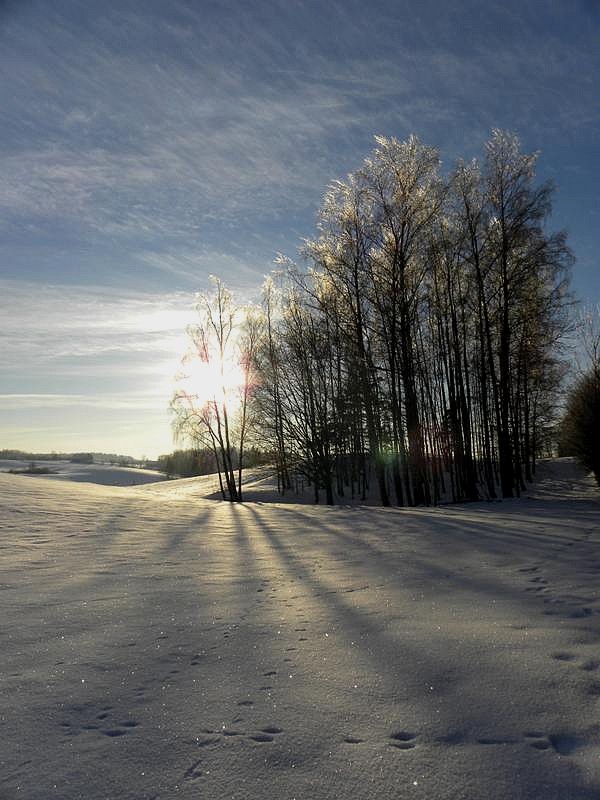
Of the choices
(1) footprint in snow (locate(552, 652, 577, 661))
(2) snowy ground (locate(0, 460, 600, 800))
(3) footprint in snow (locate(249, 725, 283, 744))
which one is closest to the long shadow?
(2) snowy ground (locate(0, 460, 600, 800))

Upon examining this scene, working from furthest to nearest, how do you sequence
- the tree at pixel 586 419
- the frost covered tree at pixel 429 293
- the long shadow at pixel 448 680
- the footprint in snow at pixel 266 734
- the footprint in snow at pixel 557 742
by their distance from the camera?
the tree at pixel 586 419
the frost covered tree at pixel 429 293
the footprint in snow at pixel 266 734
the footprint in snow at pixel 557 742
the long shadow at pixel 448 680

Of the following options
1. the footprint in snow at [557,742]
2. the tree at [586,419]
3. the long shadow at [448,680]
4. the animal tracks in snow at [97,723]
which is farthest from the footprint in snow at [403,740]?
the tree at [586,419]

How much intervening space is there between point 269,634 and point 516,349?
53.8 ft

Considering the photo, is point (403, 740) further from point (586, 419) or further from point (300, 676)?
point (586, 419)

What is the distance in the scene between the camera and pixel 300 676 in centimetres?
302

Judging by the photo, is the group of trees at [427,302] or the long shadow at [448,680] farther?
the group of trees at [427,302]

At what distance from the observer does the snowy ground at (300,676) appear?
6.87ft

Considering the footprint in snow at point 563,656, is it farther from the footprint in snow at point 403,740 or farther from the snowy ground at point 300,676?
the footprint in snow at point 403,740

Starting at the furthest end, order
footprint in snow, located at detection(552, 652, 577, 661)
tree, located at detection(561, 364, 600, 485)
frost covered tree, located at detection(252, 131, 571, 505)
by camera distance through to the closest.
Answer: tree, located at detection(561, 364, 600, 485) < frost covered tree, located at detection(252, 131, 571, 505) < footprint in snow, located at detection(552, 652, 577, 661)

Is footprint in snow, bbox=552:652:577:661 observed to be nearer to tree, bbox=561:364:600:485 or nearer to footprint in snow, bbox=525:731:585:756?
footprint in snow, bbox=525:731:585:756

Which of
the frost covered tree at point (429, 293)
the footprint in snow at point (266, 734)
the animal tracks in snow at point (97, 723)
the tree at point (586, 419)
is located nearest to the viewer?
the footprint in snow at point (266, 734)

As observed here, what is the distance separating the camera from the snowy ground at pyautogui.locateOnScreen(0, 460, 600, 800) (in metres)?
2.09

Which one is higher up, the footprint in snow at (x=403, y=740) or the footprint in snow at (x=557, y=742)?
the footprint in snow at (x=403, y=740)

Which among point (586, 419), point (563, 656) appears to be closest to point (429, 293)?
point (586, 419)
